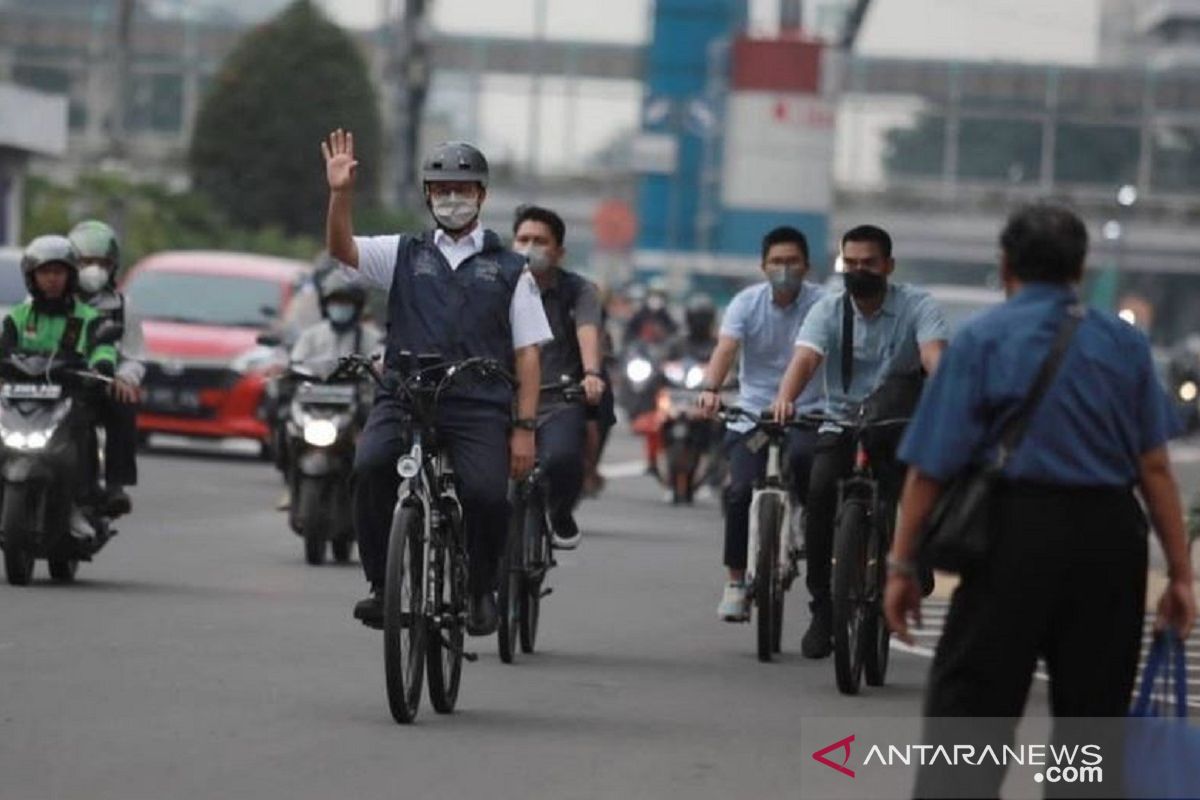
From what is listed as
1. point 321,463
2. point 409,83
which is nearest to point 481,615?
point 321,463

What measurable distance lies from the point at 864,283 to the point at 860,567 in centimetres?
105

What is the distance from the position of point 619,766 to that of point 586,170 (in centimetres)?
10676

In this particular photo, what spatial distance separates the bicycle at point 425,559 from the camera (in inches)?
447

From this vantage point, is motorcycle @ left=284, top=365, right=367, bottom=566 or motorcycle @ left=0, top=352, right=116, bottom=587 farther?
motorcycle @ left=284, top=365, right=367, bottom=566

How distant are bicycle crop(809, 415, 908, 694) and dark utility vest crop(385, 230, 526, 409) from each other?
186 cm

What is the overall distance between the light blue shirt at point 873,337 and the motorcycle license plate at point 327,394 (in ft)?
20.9

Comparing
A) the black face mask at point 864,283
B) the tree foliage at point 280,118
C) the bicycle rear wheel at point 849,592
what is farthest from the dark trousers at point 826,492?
the tree foliage at point 280,118

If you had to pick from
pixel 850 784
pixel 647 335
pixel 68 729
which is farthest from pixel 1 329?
pixel 647 335

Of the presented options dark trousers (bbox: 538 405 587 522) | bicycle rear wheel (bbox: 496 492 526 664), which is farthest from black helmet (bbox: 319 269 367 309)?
bicycle rear wheel (bbox: 496 492 526 664)

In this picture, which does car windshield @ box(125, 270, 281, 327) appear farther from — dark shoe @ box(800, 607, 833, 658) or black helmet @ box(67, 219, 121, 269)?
dark shoe @ box(800, 607, 833, 658)

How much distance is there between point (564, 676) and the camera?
13.6 meters

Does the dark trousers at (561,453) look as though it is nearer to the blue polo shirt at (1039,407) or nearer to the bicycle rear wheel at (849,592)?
the bicycle rear wheel at (849,592)

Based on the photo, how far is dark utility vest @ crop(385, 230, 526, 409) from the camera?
1189 centimetres

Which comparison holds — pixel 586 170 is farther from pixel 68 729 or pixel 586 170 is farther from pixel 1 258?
pixel 68 729
